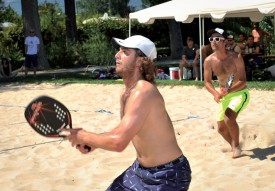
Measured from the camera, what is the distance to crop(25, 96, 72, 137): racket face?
232cm

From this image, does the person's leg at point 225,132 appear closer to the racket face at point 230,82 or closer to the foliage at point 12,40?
the racket face at point 230,82

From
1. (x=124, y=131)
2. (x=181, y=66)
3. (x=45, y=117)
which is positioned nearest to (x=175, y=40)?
(x=181, y=66)

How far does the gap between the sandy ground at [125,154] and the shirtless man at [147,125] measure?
1624mm

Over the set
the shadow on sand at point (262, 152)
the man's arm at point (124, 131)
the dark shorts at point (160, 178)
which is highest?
the man's arm at point (124, 131)

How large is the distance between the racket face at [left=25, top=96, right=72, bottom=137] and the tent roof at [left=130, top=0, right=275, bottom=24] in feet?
28.4

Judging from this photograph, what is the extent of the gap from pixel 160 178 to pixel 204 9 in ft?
30.3

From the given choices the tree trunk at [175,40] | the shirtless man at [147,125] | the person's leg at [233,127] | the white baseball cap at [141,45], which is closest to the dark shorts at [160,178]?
the shirtless man at [147,125]

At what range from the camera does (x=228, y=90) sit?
498 cm

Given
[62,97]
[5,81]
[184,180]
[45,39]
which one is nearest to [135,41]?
[184,180]

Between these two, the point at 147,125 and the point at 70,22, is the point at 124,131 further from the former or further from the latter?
the point at 70,22

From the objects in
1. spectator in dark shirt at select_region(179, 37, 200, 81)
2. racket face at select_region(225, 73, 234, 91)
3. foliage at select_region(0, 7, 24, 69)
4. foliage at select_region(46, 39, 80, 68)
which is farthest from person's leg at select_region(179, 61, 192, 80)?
foliage at select_region(0, 7, 24, 69)

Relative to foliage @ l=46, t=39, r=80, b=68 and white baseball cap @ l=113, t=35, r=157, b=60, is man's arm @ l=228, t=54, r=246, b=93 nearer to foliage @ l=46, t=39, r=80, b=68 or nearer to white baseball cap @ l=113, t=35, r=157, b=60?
white baseball cap @ l=113, t=35, r=157, b=60

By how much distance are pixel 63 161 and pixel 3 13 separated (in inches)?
832

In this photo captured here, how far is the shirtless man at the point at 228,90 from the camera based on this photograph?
16.3 feet
